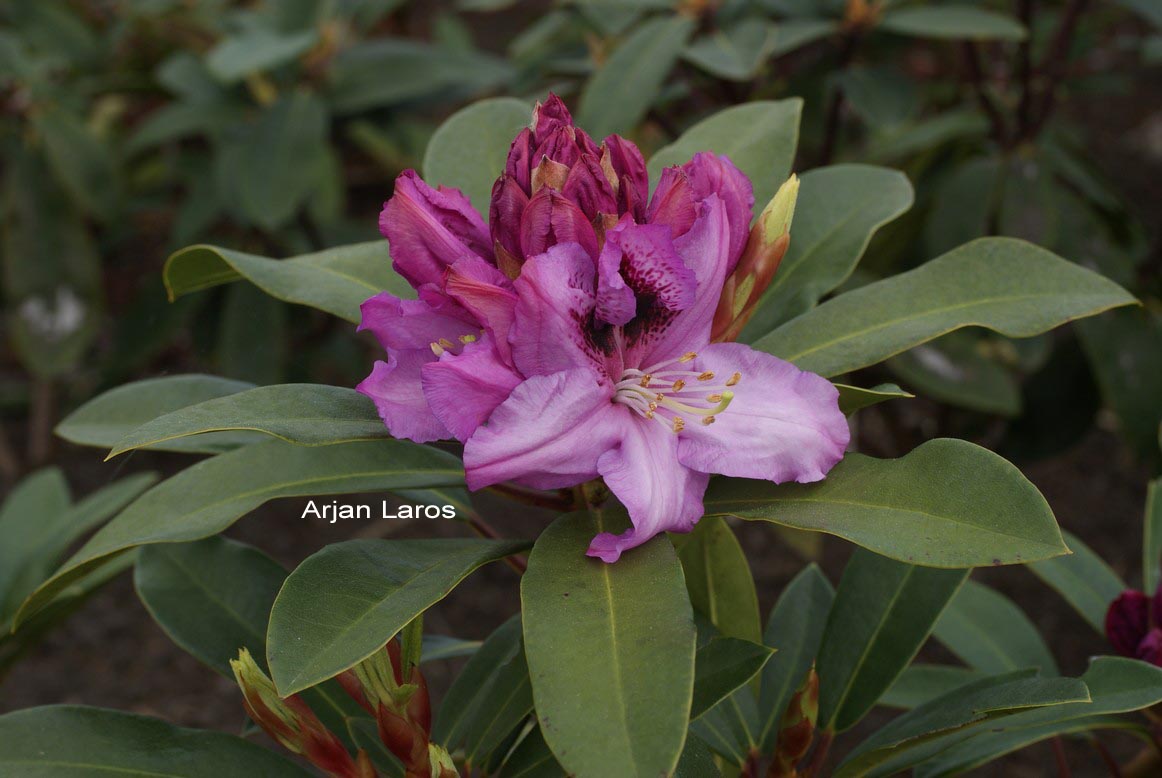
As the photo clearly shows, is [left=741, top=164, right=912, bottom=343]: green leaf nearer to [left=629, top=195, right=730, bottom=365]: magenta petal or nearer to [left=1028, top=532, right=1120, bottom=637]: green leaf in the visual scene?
[left=629, top=195, right=730, bottom=365]: magenta petal

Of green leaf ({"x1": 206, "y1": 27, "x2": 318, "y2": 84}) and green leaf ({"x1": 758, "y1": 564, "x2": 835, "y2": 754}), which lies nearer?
green leaf ({"x1": 758, "y1": 564, "x2": 835, "y2": 754})

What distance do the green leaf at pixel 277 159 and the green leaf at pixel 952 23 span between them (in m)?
1.11

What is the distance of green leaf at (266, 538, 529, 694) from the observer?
2.42 feet

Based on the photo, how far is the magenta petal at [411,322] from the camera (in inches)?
32.0

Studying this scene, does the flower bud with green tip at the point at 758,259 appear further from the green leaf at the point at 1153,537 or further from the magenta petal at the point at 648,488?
the green leaf at the point at 1153,537

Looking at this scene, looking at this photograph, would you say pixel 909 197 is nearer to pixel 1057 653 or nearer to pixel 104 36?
pixel 1057 653

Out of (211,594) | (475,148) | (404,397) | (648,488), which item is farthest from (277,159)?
(648,488)

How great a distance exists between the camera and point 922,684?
1.33 metres

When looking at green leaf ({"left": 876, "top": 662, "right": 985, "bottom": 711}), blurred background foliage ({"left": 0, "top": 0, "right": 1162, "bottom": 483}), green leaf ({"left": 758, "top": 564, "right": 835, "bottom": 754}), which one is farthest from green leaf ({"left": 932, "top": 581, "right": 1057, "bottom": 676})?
blurred background foliage ({"left": 0, "top": 0, "right": 1162, "bottom": 483})

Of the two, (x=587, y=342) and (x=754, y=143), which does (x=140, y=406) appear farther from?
(x=754, y=143)

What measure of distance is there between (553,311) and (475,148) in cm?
43

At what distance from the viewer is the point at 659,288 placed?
0.81m

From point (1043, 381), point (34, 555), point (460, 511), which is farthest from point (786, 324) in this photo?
point (1043, 381)

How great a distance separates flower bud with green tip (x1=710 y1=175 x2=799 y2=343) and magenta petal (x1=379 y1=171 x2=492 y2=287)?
207 mm
